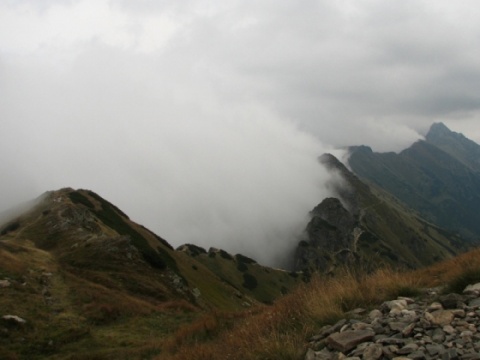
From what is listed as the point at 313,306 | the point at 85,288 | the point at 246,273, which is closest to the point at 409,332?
the point at 313,306

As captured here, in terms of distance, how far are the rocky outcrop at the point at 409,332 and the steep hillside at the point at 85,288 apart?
4.38m

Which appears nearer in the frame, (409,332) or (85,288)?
(409,332)

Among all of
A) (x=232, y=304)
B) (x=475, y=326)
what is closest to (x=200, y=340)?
(x=475, y=326)

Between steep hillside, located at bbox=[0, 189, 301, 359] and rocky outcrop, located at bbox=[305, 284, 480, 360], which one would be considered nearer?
rocky outcrop, located at bbox=[305, 284, 480, 360]

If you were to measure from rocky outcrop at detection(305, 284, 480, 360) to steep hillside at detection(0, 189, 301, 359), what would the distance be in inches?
172

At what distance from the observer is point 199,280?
255 ft

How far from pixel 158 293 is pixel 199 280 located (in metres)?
34.1

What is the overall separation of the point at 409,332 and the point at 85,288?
3607 cm

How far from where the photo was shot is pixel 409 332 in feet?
23.5

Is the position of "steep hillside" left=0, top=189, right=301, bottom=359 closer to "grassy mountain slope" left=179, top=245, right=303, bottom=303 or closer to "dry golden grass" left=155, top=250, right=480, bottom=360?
"dry golden grass" left=155, top=250, right=480, bottom=360

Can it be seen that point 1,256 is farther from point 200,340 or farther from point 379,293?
Result: point 379,293

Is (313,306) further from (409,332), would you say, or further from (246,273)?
(246,273)

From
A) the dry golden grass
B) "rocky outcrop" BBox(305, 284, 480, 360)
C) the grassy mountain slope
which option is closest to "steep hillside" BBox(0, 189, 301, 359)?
the dry golden grass

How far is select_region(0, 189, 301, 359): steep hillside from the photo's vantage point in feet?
78.9
